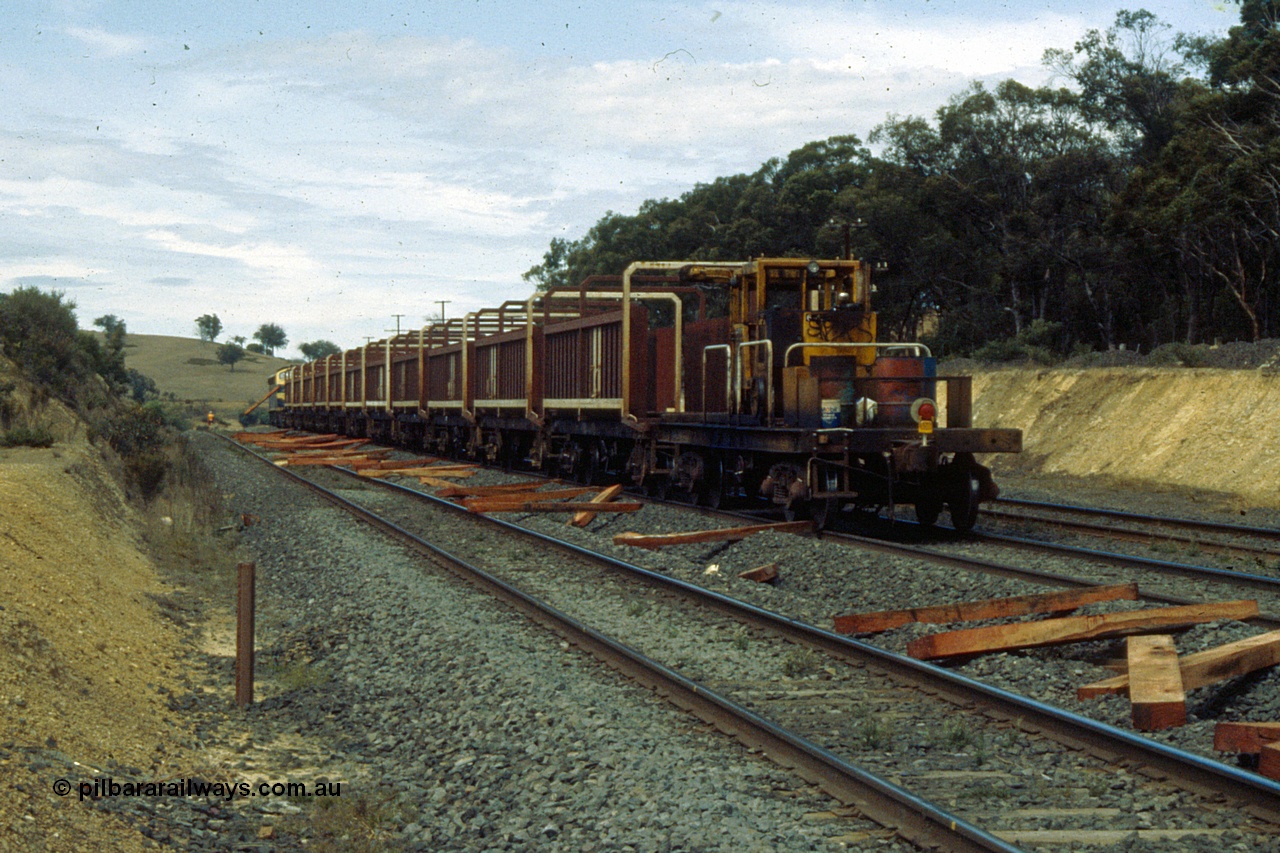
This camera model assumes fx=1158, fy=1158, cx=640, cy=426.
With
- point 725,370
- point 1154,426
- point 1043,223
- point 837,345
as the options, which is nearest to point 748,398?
point 725,370

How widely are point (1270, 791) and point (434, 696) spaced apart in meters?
4.57

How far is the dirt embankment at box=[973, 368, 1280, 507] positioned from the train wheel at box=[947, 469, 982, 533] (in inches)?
331

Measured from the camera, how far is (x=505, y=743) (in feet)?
20.3

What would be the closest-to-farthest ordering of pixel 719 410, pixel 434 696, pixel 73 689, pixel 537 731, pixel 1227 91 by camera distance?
1. pixel 537 731
2. pixel 73 689
3. pixel 434 696
4. pixel 719 410
5. pixel 1227 91

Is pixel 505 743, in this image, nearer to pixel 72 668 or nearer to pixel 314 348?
pixel 72 668

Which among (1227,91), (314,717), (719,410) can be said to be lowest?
(314,717)

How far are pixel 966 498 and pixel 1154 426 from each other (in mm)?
13946

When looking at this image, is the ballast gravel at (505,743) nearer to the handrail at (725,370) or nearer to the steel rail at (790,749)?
the steel rail at (790,749)

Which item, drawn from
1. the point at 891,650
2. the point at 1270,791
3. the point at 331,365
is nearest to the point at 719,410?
the point at 891,650

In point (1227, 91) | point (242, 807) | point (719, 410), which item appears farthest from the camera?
point (1227, 91)

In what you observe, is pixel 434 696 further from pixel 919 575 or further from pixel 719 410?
pixel 719 410

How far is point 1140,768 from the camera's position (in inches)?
216

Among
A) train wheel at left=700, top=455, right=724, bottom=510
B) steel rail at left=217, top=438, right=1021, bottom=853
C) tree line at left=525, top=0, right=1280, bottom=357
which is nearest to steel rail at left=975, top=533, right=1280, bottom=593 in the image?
train wheel at left=700, top=455, right=724, bottom=510

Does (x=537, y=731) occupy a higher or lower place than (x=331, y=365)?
lower
